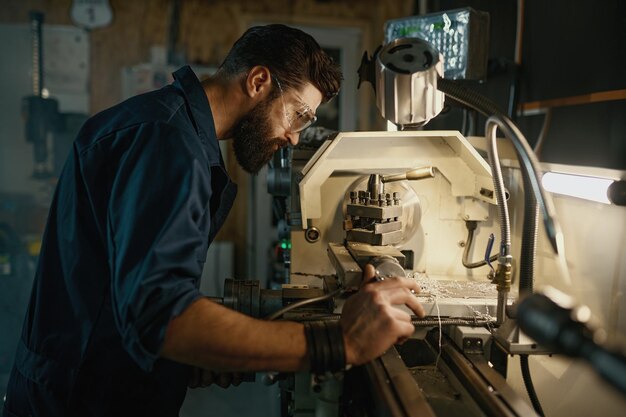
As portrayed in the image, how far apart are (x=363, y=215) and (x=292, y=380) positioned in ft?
1.36

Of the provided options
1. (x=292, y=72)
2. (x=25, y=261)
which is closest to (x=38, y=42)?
(x=25, y=261)

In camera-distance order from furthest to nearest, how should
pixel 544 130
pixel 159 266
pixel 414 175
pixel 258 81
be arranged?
pixel 544 130, pixel 414 175, pixel 258 81, pixel 159 266

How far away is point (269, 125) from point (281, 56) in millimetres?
162

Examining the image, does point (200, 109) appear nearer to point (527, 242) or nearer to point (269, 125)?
point (269, 125)

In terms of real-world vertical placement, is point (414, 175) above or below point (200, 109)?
below

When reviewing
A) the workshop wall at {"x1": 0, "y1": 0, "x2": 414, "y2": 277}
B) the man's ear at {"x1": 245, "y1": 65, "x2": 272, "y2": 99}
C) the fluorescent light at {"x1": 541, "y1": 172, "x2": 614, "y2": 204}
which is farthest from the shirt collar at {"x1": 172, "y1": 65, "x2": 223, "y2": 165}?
the workshop wall at {"x1": 0, "y1": 0, "x2": 414, "y2": 277}

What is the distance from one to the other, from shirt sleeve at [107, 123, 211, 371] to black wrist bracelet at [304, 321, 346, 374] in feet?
0.69

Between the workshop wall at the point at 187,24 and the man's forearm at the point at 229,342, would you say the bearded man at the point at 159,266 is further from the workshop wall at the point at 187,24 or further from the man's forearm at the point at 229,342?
the workshop wall at the point at 187,24

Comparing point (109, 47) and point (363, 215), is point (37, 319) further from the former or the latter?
point (109, 47)

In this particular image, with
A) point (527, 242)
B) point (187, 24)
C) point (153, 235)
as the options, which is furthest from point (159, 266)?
point (187, 24)

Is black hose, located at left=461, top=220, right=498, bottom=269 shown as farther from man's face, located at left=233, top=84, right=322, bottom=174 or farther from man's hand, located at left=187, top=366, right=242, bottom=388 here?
man's hand, located at left=187, top=366, right=242, bottom=388

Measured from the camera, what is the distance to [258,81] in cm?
115

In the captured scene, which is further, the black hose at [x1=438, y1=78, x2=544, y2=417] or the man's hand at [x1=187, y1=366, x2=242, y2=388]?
the man's hand at [x1=187, y1=366, x2=242, y2=388]

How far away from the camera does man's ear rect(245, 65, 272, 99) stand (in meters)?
1.14
